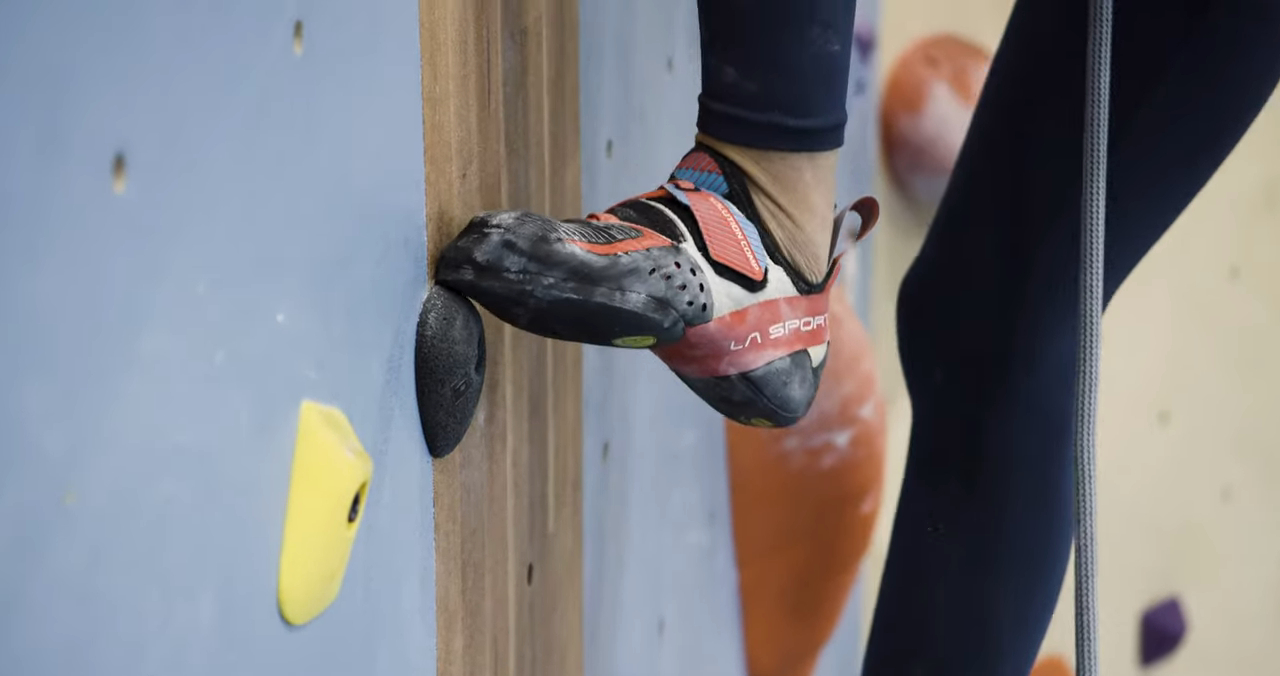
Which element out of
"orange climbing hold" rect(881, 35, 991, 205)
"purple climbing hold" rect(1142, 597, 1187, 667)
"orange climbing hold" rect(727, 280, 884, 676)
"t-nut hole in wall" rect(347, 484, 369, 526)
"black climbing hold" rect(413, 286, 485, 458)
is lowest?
"purple climbing hold" rect(1142, 597, 1187, 667)

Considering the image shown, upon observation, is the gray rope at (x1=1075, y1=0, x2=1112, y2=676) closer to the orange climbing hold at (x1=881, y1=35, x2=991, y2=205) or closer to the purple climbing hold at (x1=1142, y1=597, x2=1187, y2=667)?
the orange climbing hold at (x1=881, y1=35, x2=991, y2=205)

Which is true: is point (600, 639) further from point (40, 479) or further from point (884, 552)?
point (40, 479)

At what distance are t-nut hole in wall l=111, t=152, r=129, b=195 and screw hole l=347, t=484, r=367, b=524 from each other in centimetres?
19

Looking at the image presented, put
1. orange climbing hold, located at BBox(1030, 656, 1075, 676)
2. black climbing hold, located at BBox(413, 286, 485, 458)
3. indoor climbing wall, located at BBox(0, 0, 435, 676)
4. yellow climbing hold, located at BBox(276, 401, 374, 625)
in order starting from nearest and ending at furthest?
indoor climbing wall, located at BBox(0, 0, 435, 676) < yellow climbing hold, located at BBox(276, 401, 374, 625) < black climbing hold, located at BBox(413, 286, 485, 458) < orange climbing hold, located at BBox(1030, 656, 1075, 676)

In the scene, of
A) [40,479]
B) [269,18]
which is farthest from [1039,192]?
[40,479]

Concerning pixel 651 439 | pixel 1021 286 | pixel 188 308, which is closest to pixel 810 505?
pixel 651 439

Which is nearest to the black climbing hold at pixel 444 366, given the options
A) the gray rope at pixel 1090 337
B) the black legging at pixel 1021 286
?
the black legging at pixel 1021 286

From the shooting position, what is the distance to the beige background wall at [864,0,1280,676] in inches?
49.3

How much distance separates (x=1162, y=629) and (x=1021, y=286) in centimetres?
74

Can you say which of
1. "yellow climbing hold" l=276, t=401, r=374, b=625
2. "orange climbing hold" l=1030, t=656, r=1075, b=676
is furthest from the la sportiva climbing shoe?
"orange climbing hold" l=1030, t=656, r=1075, b=676

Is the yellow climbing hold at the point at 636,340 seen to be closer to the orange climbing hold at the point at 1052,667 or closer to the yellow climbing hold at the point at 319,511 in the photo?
the yellow climbing hold at the point at 319,511

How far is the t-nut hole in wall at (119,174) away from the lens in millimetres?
329

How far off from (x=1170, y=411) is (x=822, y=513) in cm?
49

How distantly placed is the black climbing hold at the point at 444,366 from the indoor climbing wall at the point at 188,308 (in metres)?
0.03
